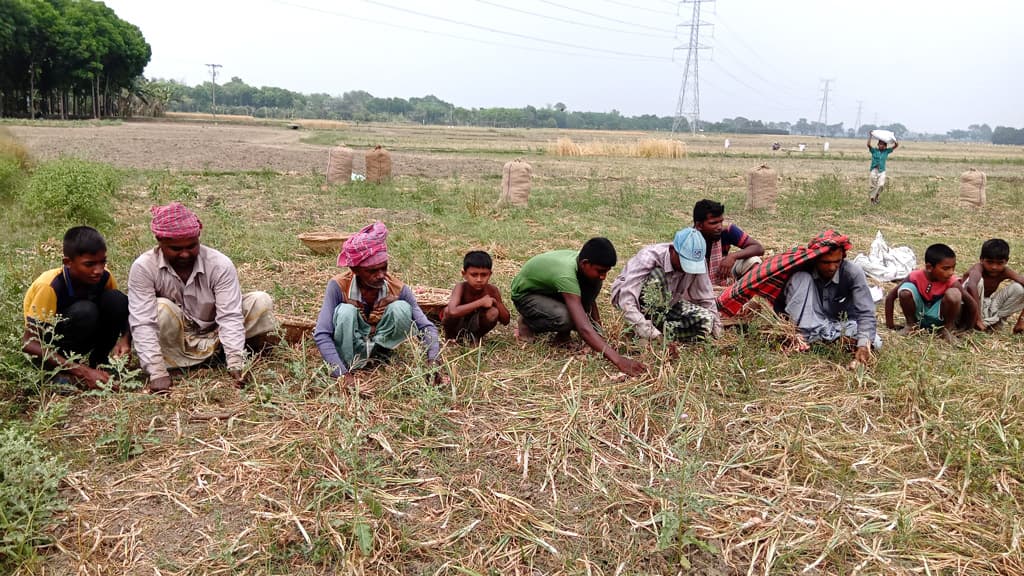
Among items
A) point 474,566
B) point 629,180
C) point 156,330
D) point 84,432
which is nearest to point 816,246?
point 474,566

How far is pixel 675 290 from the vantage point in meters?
4.34

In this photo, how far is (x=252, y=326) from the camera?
3.84 metres

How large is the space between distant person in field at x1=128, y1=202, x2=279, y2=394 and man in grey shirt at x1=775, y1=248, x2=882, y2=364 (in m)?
3.20

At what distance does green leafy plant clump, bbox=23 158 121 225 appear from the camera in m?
7.42

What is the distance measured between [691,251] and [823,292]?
100 centimetres

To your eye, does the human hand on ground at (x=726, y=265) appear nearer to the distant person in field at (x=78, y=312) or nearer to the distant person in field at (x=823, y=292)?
the distant person in field at (x=823, y=292)

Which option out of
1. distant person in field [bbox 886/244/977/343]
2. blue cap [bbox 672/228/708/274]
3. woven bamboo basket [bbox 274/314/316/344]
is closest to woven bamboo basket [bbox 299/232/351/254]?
woven bamboo basket [bbox 274/314/316/344]

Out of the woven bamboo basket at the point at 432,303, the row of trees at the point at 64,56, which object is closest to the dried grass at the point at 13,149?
the woven bamboo basket at the point at 432,303

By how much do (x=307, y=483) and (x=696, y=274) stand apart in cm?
261

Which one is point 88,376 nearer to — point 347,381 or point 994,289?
point 347,381

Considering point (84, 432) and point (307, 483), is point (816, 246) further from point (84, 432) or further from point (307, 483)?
point (84, 432)

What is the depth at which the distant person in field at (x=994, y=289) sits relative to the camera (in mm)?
4879

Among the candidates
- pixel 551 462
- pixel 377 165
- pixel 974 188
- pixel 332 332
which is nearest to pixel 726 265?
pixel 551 462

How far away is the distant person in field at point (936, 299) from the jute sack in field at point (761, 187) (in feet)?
20.8
